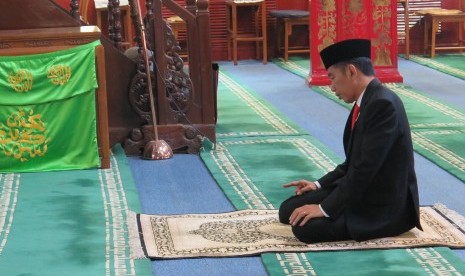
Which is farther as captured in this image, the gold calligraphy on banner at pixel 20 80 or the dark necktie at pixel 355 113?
the gold calligraphy on banner at pixel 20 80

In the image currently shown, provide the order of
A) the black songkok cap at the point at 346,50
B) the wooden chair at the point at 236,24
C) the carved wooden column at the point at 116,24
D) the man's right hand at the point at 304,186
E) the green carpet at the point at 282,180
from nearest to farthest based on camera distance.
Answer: the green carpet at the point at 282,180
the black songkok cap at the point at 346,50
the man's right hand at the point at 304,186
the carved wooden column at the point at 116,24
the wooden chair at the point at 236,24

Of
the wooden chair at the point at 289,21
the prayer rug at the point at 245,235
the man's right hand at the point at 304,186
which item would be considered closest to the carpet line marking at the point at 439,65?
the wooden chair at the point at 289,21

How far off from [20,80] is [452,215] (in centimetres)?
276

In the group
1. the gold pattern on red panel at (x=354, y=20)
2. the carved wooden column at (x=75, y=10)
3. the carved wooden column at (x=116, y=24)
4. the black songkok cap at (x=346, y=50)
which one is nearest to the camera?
the black songkok cap at (x=346, y=50)

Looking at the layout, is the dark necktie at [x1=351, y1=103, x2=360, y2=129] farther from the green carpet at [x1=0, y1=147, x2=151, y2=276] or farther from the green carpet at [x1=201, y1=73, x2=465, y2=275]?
the green carpet at [x1=0, y1=147, x2=151, y2=276]

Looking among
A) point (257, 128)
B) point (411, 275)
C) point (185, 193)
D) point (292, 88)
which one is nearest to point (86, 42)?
point (185, 193)

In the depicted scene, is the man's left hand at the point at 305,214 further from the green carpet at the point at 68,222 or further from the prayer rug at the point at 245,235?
the green carpet at the point at 68,222

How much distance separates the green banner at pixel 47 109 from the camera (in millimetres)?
6059

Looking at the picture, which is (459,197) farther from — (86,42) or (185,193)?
(86,42)

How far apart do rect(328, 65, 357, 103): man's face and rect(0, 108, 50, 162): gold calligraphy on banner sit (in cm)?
246

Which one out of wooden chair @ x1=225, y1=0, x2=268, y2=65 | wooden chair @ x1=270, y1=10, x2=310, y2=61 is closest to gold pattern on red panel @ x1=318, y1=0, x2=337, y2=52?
wooden chair @ x1=270, y1=10, x2=310, y2=61

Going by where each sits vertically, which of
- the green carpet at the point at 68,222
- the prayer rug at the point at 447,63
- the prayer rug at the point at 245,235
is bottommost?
the prayer rug at the point at 447,63

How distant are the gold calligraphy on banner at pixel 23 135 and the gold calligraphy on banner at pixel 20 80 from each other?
13 cm

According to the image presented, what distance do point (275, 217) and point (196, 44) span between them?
227cm
